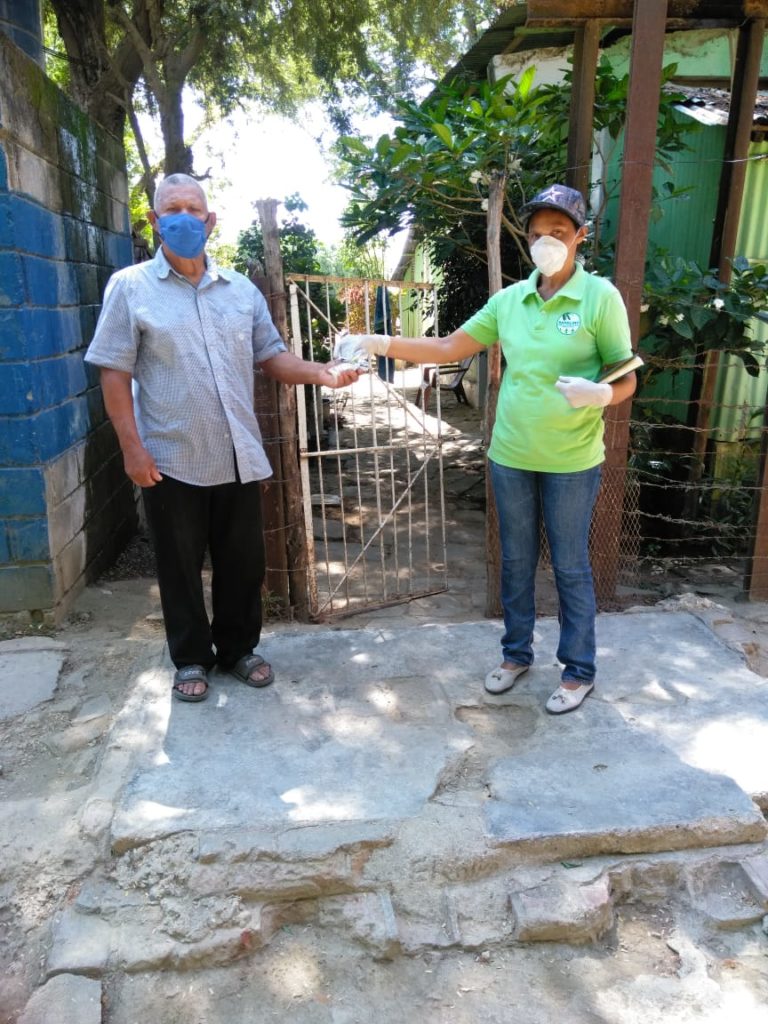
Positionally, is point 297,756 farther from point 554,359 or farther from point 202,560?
point 554,359

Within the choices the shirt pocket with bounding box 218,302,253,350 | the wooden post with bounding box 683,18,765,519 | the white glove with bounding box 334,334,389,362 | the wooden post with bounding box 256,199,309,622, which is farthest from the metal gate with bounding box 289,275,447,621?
the wooden post with bounding box 683,18,765,519

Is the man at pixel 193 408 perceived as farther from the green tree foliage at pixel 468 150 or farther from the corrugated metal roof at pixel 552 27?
the corrugated metal roof at pixel 552 27

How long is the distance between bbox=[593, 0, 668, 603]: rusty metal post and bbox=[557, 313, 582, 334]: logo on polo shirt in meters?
1.36

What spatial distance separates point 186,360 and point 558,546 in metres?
1.50

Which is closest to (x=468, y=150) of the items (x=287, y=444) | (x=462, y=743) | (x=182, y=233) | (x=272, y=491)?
(x=287, y=444)

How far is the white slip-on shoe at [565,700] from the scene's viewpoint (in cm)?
298

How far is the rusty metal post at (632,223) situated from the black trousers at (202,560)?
6.19 feet

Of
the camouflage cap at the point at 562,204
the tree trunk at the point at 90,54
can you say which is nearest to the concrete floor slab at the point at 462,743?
the camouflage cap at the point at 562,204

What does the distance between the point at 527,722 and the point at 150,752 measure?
53.3 inches

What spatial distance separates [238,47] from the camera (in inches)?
346

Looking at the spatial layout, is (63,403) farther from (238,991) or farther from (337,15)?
(337,15)

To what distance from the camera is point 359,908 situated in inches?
87.0

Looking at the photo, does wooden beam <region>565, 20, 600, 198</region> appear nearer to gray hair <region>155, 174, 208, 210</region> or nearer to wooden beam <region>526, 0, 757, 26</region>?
wooden beam <region>526, 0, 757, 26</region>

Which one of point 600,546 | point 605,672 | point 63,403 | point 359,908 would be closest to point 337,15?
point 63,403
